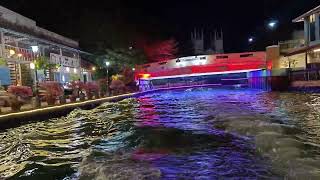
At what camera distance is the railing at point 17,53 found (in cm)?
2552

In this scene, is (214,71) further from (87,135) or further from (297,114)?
(87,135)

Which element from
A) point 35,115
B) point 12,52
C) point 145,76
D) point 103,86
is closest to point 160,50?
point 145,76

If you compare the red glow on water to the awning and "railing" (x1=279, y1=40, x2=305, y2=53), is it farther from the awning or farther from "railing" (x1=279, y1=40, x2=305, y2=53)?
the awning

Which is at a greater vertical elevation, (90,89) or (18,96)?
(90,89)

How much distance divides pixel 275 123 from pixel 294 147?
3660 millimetres

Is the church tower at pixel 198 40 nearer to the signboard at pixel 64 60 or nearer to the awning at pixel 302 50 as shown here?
the awning at pixel 302 50

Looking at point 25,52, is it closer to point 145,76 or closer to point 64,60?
point 64,60

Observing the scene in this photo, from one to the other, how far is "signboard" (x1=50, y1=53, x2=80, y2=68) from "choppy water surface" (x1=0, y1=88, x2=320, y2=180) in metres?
20.4

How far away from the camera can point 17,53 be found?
27172mm

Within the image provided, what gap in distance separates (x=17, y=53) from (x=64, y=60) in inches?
386

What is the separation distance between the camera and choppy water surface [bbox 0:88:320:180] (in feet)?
22.7

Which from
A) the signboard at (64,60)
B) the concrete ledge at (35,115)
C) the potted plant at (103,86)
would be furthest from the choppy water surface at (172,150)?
the signboard at (64,60)

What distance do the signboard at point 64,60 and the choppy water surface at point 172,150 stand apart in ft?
67.0

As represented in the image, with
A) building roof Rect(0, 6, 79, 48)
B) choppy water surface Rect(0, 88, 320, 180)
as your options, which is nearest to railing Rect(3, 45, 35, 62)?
building roof Rect(0, 6, 79, 48)
